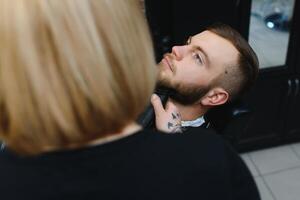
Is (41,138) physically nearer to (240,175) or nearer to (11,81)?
(11,81)

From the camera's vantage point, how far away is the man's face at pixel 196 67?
50.4 inches

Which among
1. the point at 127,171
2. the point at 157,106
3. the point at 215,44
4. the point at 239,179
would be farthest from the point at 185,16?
the point at 127,171

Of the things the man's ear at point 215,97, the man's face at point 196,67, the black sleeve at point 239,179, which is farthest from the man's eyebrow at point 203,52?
the black sleeve at point 239,179

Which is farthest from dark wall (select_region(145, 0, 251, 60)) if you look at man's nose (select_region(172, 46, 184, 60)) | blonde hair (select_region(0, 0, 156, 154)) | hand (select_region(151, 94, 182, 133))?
blonde hair (select_region(0, 0, 156, 154))

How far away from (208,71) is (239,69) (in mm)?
105

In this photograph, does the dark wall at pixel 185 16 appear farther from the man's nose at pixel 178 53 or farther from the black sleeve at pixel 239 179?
the black sleeve at pixel 239 179

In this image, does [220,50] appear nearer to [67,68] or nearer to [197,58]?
[197,58]

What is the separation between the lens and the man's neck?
4.34ft

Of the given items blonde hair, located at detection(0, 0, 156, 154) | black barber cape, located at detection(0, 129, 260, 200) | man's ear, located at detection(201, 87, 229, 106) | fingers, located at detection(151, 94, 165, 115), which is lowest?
man's ear, located at detection(201, 87, 229, 106)

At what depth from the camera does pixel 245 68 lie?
129 centimetres

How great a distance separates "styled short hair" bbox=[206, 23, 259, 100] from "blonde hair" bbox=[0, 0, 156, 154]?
2.35 feet

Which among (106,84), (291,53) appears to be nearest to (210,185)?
(106,84)

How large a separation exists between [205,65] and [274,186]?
138cm

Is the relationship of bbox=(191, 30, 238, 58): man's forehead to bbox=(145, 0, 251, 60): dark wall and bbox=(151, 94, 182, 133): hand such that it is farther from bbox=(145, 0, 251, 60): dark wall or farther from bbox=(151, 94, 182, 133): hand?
bbox=(145, 0, 251, 60): dark wall
